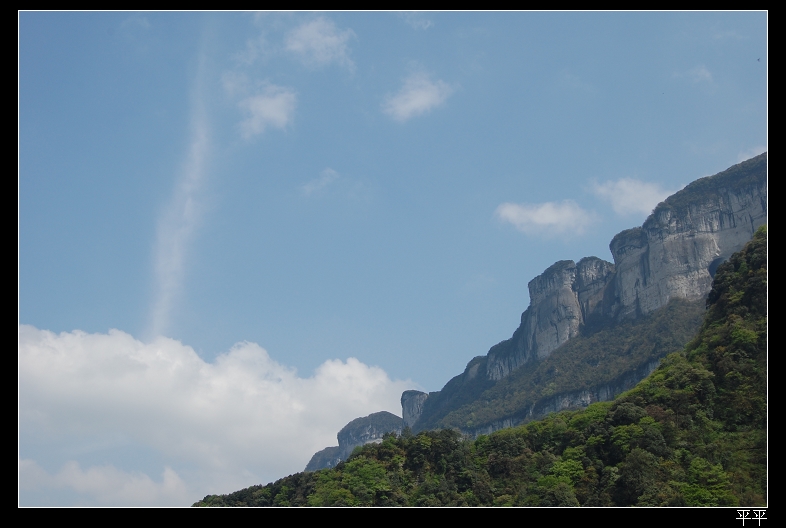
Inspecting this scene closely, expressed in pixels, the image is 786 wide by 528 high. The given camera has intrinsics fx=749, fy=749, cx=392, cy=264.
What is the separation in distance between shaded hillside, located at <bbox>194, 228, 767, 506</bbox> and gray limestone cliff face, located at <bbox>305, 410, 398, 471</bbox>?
4492 inches

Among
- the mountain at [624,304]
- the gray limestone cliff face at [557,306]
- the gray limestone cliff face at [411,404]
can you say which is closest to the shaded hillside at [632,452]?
the mountain at [624,304]

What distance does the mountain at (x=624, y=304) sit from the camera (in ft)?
324

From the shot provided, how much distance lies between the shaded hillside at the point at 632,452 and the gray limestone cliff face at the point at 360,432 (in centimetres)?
11410

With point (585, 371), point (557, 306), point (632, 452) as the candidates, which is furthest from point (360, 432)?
point (632, 452)

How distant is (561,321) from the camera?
406 ft

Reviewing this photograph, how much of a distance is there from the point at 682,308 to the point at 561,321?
1029 inches

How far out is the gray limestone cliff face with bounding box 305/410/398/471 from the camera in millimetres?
158125

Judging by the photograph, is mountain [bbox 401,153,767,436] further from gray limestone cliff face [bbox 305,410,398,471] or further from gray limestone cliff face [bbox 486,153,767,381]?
gray limestone cliff face [bbox 305,410,398,471]

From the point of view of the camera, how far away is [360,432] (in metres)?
159

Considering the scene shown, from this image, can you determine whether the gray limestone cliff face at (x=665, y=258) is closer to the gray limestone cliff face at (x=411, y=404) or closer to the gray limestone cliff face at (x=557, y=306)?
the gray limestone cliff face at (x=557, y=306)
